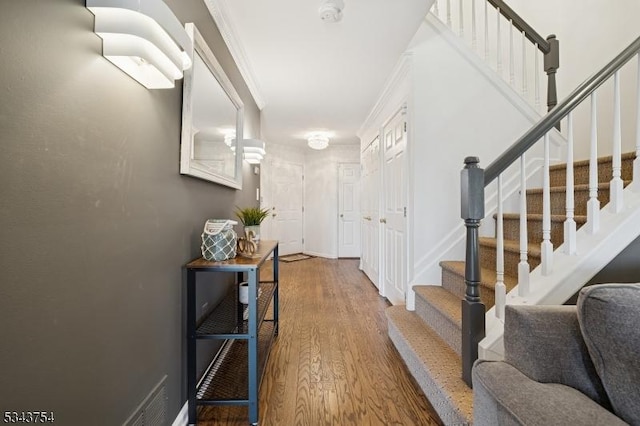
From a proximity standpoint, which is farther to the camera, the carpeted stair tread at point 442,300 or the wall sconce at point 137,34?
the carpeted stair tread at point 442,300

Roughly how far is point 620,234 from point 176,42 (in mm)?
1943

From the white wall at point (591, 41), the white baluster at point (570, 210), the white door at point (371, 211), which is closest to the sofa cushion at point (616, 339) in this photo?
the white baluster at point (570, 210)

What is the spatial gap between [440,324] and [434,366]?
1.19 feet

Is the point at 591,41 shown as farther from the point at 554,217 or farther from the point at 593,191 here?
the point at 593,191

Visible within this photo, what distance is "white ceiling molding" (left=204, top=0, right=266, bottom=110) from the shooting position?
1710mm

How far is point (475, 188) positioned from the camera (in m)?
1.29

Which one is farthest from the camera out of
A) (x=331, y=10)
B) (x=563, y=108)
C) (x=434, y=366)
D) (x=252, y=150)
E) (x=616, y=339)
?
(x=252, y=150)

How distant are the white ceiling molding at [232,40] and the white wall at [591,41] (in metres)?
2.90

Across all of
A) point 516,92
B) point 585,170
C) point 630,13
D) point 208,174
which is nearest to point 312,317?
point 208,174

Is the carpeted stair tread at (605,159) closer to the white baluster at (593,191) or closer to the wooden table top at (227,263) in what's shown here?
the white baluster at (593,191)

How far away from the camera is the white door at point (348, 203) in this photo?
5.93 meters

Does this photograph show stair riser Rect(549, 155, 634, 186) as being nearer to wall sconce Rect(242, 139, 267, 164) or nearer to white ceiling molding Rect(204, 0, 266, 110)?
wall sconce Rect(242, 139, 267, 164)

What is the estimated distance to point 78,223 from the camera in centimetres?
74

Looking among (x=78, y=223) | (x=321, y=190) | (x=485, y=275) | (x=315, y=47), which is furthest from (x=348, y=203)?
(x=78, y=223)
